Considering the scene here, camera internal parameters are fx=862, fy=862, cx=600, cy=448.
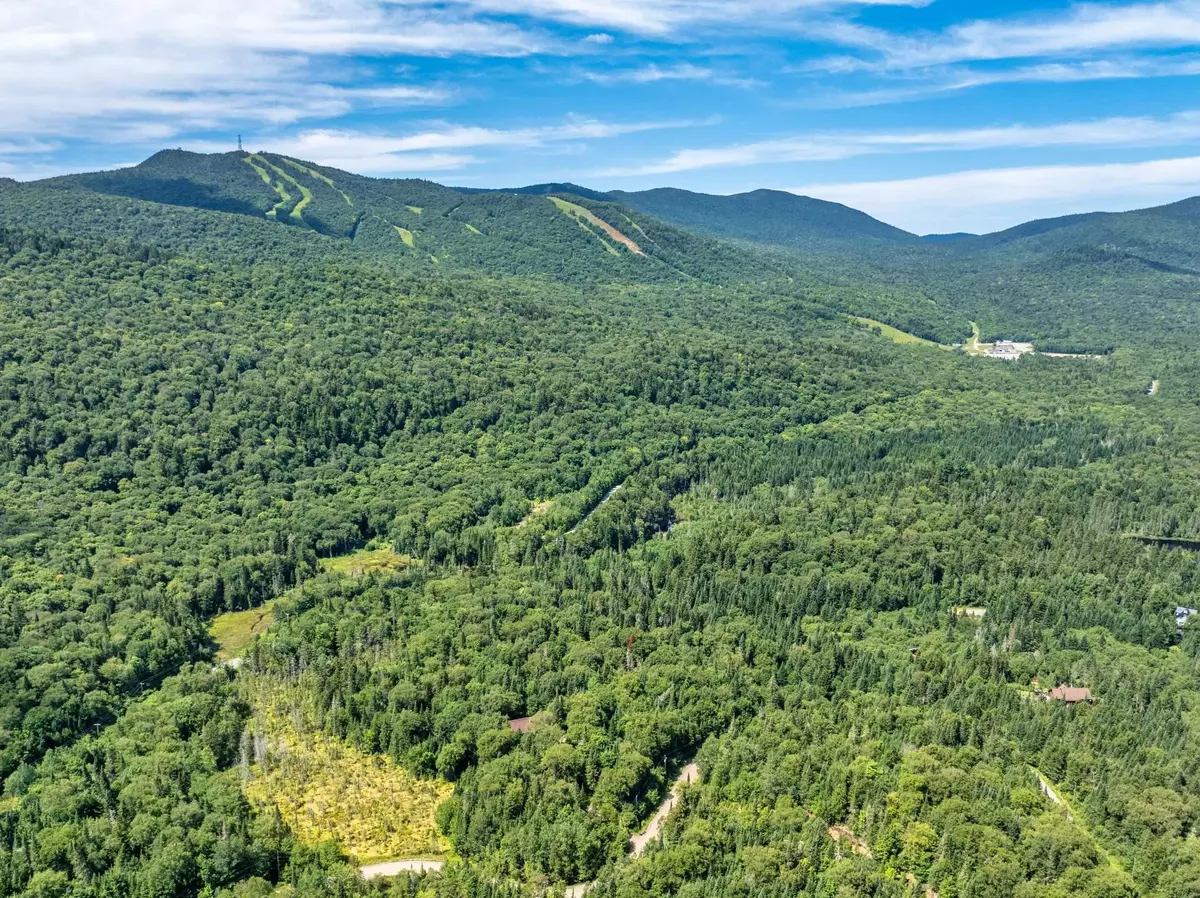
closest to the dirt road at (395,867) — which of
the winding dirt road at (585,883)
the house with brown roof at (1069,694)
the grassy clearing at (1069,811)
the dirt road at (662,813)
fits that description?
the winding dirt road at (585,883)

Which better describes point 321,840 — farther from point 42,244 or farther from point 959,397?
point 959,397

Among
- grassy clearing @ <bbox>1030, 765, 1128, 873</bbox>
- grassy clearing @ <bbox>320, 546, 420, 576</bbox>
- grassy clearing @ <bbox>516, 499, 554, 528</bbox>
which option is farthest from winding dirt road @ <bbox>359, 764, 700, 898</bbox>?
grassy clearing @ <bbox>516, 499, 554, 528</bbox>

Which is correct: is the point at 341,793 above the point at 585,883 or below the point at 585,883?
above

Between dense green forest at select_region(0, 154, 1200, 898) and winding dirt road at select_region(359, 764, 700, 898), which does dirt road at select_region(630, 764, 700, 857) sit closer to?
winding dirt road at select_region(359, 764, 700, 898)

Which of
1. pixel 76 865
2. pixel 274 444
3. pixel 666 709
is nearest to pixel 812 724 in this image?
pixel 666 709

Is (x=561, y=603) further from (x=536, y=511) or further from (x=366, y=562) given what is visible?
(x=536, y=511)

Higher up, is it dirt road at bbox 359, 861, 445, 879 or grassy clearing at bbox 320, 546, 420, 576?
grassy clearing at bbox 320, 546, 420, 576

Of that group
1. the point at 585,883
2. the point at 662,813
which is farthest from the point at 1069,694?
the point at 585,883

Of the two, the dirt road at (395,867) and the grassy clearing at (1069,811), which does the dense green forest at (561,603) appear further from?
the dirt road at (395,867)
